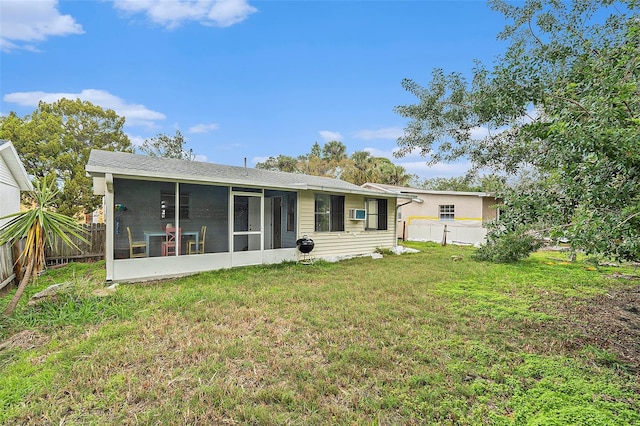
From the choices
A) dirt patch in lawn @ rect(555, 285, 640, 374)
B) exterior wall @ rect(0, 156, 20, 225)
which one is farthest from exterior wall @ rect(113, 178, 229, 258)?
dirt patch in lawn @ rect(555, 285, 640, 374)

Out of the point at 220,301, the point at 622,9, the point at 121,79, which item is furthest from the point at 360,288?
the point at 121,79

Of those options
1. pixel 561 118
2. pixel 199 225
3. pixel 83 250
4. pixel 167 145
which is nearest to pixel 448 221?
pixel 199 225

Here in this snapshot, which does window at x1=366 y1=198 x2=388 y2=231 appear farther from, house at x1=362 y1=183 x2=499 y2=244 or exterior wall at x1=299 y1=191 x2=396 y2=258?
house at x1=362 y1=183 x2=499 y2=244

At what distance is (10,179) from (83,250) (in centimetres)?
457

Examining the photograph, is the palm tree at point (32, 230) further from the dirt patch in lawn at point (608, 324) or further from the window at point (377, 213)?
the window at point (377, 213)

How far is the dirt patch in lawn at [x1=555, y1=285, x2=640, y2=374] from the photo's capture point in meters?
3.78

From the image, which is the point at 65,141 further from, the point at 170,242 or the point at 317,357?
the point at 317,357

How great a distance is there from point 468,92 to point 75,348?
24.2 ft

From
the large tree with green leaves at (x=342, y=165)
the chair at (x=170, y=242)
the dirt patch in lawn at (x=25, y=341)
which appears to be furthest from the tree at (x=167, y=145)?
the dirt patch in lawn at (x=25, y=341)

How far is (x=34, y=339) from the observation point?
3.77 meters

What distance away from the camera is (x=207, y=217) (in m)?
8.50

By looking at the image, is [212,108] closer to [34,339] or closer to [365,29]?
[365,29]

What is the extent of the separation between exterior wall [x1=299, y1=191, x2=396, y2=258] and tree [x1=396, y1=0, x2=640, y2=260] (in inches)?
147

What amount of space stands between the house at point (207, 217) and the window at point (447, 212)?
8.08 metres
